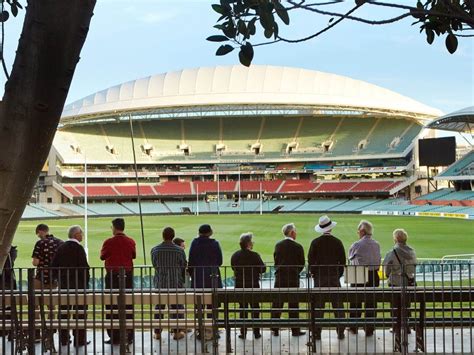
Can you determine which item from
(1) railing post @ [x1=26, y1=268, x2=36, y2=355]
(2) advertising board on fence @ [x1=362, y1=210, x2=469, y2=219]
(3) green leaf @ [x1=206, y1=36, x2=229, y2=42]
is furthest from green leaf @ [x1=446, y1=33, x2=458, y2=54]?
(2) advertising board on fence @ [x1=362, y1=210, x2=469, y2=219]

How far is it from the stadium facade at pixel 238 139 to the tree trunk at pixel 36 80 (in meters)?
78.8

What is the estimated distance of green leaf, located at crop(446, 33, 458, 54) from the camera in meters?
3.54

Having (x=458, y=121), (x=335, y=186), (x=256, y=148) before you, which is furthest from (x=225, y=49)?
(x=256, y=148)

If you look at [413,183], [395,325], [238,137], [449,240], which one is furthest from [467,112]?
[395,325]

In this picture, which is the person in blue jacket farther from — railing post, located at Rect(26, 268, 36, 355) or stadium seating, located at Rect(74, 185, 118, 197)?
stadium seating, located at Rect(74, 185, 118, 197)

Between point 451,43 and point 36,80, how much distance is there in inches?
92.8

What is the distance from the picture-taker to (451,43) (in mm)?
3566

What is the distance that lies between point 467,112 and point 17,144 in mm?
63974

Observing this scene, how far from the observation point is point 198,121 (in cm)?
9338

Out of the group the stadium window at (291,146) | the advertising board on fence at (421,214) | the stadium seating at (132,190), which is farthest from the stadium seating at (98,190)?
the advertising board on fence at (421,214)

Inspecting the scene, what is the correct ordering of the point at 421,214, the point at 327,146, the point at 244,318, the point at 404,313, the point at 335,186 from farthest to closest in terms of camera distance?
the point at 327,146, the point at 335,186, the point at 421,214, the point at 244,318, the point at 404,313

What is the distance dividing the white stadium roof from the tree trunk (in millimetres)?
77788

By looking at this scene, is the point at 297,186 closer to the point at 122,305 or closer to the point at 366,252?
the point at 366,252

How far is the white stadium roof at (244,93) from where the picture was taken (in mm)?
80938
